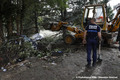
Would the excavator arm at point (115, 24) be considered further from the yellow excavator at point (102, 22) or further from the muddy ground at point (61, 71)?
the muddy ground at point (61, 71)

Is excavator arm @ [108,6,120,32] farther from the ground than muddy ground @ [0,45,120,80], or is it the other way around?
excavator arm @ [108,6,120,32]

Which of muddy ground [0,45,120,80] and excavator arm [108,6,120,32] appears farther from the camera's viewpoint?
excavator arm [108,6,120,32]

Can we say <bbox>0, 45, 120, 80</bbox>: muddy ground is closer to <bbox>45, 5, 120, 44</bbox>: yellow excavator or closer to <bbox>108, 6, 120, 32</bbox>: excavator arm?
<bbox>45, 5, 120, 44</bbox>: yellow excavator

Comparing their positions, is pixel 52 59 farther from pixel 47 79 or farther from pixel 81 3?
pixel 81 3

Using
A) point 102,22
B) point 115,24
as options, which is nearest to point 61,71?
point 102,22

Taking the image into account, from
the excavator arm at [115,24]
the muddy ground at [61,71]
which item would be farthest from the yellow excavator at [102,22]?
the muddy ground at [61,71]

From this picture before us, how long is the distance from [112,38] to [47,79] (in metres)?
5.43

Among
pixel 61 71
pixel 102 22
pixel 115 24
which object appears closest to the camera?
pixel 61 71

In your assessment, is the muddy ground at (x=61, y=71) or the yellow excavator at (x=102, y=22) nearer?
the muddy ground at (x=61, y=71)

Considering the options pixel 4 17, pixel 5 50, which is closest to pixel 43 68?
pixel 5 50

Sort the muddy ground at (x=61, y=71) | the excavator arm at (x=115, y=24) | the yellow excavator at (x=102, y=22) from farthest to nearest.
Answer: the excavator arm at (x=115, y=24) → the yellow excavator at (x=102, y=22) → the muddy ground at (x=61, y=71)

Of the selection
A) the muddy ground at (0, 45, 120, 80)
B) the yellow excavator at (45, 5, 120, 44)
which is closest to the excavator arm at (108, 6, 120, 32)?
the yellow excavator at (45, 5, 120, 44)

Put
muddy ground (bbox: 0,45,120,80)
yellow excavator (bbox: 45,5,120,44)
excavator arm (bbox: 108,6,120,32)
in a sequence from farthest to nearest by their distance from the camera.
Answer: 1. excavator arm (bbox: 108,6,120,32)
2. yellow excavator (bbox: 45,5,120,44)
3. muddy ground (bbox: 0,45,120,80)

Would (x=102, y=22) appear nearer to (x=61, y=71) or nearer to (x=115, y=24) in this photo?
(x=115, y=24)
